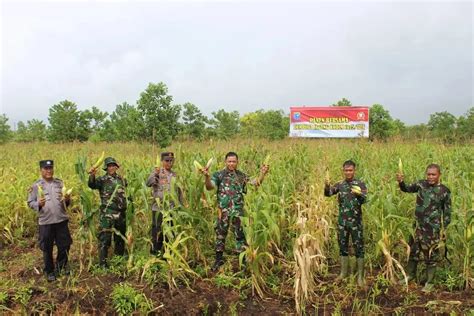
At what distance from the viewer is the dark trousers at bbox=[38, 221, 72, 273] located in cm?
410

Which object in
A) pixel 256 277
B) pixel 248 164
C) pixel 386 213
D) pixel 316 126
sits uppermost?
pixel 316 126

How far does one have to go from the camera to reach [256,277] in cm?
375

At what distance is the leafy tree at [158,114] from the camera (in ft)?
30.6

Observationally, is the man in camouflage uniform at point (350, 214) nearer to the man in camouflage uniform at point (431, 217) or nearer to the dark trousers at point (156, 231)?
the man in camouflage uniform at point (431, 217)

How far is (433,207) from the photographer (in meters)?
3.70

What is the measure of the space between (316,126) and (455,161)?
Result: 1505 cm

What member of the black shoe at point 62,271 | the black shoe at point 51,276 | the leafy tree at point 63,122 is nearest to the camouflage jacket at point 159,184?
the black shoe at point 62,271

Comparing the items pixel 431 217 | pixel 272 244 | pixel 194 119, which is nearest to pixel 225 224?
pixel 272 244

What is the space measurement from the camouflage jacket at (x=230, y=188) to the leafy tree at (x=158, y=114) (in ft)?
17.1

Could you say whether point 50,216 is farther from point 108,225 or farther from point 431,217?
point 431,217

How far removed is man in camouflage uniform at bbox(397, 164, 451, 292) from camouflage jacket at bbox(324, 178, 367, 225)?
46cm

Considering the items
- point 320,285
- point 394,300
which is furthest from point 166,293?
point 394,300

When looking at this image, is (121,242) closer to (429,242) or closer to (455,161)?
(429,242)

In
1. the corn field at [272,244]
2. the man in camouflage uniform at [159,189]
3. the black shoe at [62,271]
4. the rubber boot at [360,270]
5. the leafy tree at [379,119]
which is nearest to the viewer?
the corn field at [272,244]
